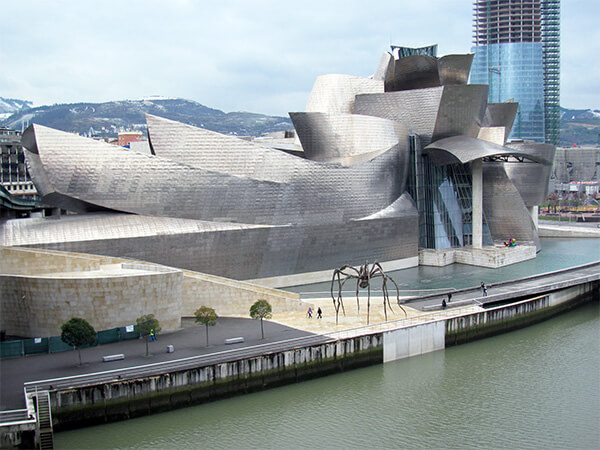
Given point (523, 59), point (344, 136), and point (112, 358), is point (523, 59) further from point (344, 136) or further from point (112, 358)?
point (112, 358)

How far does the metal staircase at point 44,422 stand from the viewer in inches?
578

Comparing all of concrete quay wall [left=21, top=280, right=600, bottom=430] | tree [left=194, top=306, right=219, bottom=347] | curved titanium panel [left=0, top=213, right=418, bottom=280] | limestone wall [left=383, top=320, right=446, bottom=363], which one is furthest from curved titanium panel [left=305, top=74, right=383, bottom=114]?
tree [left=194, top=306, right=219, bottom=347]

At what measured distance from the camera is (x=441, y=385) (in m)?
19.1

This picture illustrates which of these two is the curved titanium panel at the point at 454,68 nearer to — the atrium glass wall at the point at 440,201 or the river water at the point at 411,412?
the atrium glass wall at the point at 440,201

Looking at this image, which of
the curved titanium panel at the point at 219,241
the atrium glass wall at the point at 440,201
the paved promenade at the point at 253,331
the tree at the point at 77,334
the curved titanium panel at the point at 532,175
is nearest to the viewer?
the paved promenade at the point at 253,331

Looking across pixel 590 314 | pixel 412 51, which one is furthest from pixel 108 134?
pixel 590 314

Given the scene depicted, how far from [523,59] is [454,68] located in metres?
84.3

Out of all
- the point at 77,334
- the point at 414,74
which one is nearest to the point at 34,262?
the point at 77,334

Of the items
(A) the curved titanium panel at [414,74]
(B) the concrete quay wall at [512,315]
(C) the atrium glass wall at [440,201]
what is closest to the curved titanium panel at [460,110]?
(C) the atrium glass wall at [440,201]

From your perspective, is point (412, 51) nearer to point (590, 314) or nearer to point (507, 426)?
point (590, 314)

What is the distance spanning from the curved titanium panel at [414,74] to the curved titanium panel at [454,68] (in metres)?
0.76

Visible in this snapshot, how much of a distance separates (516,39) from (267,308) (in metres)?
110

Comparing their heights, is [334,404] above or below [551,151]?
below

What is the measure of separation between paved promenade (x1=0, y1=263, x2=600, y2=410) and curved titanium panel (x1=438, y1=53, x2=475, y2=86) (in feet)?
42.8
